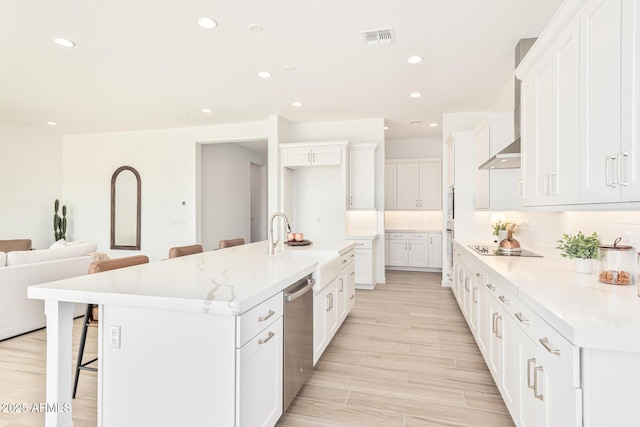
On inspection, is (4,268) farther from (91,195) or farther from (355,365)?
(91,195)

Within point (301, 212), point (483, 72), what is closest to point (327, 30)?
point (483, 72)

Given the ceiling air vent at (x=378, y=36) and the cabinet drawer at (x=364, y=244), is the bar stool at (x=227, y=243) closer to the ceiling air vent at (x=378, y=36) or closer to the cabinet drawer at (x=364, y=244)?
the cabinet drawer at (x=364, y=244)

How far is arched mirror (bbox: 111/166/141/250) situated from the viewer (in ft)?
22.8

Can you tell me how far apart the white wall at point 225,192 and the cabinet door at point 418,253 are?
163 inches

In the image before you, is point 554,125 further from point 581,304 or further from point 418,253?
point 418,253

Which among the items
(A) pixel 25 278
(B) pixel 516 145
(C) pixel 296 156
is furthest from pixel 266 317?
(C) pixel 296 156

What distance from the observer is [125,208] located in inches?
277

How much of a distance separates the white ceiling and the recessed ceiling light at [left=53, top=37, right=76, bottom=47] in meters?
0.07

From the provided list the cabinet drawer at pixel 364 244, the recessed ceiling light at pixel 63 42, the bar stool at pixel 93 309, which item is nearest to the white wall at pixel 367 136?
the cabinet drawer at pixel 364 244

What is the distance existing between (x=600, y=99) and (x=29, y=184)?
8.78 m

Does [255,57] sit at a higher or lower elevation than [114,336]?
higher

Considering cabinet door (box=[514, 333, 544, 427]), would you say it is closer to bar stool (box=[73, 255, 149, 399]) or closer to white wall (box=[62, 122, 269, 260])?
bar stool (box=[73, 255, 149, 399])

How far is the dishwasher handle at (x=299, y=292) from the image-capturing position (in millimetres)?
1927

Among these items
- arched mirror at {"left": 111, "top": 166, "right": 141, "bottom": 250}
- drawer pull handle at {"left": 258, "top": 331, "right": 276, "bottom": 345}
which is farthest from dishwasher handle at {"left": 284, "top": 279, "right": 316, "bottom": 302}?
arched mirror at {"left": 111, "top": 166, "right": 141, "bottom": 250}
